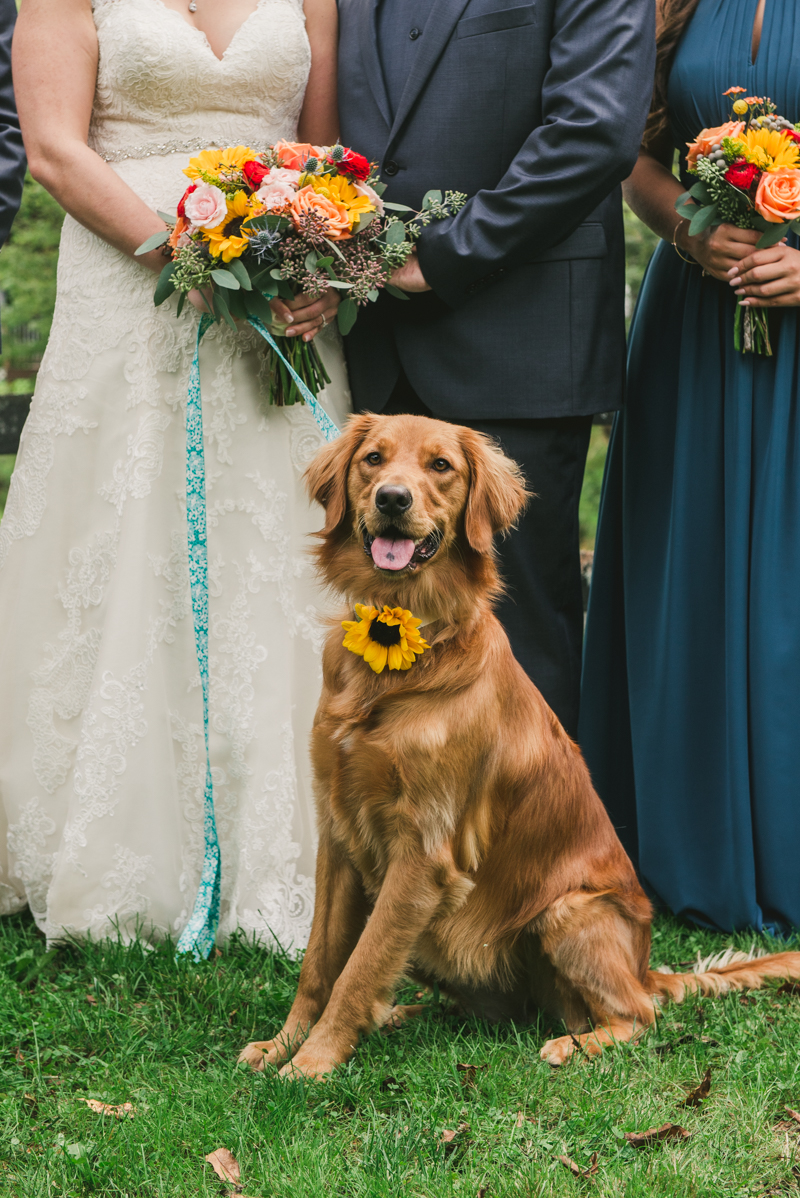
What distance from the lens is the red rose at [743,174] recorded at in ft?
10.5

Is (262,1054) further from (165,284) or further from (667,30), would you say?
(667,30)

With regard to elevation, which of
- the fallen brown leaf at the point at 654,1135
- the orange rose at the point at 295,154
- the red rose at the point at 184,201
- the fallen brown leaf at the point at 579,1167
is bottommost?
the fallen brown leaf at the point at 579,1167

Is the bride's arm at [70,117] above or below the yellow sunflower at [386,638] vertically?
above

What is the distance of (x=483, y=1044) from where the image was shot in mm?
2711

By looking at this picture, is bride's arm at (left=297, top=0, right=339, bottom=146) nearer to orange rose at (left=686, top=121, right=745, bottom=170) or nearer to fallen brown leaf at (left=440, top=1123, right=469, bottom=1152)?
orange rose at (left=686, top=121, right=745, bottom=170)

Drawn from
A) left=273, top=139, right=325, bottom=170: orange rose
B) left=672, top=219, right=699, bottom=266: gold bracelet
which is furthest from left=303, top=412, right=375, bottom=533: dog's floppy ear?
left=672, top=219, right=699, bottom=266: gold bracelet

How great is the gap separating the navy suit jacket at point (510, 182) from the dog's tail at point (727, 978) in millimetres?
1661

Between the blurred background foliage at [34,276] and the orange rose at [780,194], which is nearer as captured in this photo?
the orange rose at [780,194]

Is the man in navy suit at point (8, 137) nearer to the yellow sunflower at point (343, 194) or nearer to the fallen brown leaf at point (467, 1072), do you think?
the yellow sunflower at point (343, 194)

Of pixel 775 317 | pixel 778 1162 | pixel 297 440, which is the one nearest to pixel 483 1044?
pixel 778 1162

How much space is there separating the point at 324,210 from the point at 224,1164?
231cm

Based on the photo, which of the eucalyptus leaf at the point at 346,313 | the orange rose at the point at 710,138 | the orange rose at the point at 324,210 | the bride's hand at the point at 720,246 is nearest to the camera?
the orange rose at the point at 324,210

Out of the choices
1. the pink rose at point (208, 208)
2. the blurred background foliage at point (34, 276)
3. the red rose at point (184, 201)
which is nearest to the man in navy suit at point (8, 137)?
the red rose at point (184, 201)

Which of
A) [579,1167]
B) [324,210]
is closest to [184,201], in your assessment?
[324,210]
